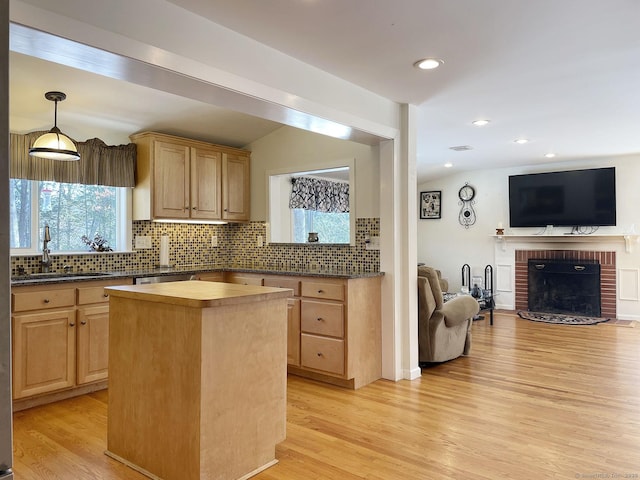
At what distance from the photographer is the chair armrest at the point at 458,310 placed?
4434 mm

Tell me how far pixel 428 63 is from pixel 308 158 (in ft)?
6.12

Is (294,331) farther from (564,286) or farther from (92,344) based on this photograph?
(564,286)

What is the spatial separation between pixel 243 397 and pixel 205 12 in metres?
1.94

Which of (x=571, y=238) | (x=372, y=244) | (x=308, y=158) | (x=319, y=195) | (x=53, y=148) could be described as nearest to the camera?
(x=53, y=148)

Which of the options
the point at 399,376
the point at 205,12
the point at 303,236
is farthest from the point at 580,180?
the point at 205,12

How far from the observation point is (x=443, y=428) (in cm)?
300

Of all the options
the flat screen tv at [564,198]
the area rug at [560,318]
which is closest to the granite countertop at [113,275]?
the area rug at [560,318]

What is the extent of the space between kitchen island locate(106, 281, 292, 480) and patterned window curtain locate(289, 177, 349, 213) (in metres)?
4.03

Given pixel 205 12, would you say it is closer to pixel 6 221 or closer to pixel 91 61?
pixel 91 61

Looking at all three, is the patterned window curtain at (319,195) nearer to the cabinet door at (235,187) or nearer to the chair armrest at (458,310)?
the cabinet door at (235,187)

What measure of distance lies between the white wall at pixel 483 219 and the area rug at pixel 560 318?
1.74 feet

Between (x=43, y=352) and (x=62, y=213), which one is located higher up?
(x=62, y=213)

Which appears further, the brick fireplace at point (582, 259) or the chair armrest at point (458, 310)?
the brick fireplace at point (582, 259)

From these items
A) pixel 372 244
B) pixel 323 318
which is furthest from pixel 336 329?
pixel 372 244
